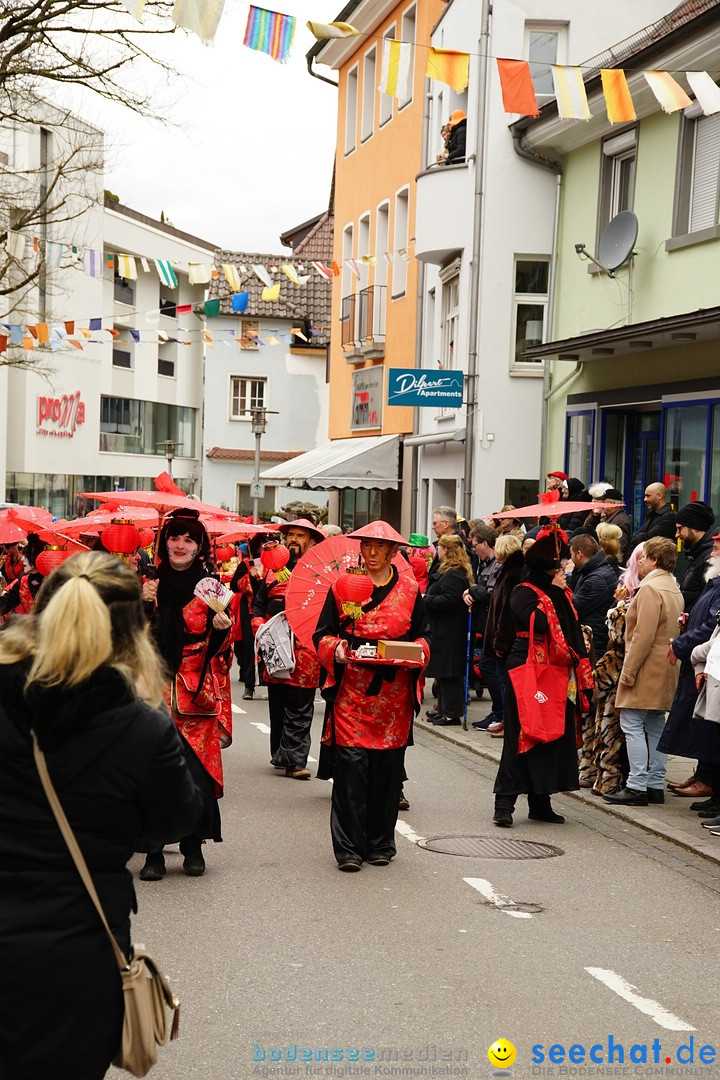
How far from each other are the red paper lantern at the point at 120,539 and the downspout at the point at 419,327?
16213mm

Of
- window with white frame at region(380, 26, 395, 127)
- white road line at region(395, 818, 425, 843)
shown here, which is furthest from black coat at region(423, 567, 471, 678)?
window with white frame at region(380, 26, 395, 127)

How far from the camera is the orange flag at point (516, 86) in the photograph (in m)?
11.2

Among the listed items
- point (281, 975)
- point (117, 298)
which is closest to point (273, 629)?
point (281, 975)

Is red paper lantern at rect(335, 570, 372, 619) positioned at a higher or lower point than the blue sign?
lower

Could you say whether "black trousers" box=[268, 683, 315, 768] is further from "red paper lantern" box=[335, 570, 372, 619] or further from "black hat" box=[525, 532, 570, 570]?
"red paper lantern" box=[335, 570, 372, 619]

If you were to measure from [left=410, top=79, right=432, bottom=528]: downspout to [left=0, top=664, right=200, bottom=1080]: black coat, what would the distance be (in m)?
22.3

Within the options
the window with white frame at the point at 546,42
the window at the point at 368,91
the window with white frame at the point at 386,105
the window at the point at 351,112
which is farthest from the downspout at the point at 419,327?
the window at the point at 351,112

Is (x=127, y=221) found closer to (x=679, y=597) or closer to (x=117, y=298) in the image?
(x=117, y=298)

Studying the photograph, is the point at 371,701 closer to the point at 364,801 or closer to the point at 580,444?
the point at 364,801

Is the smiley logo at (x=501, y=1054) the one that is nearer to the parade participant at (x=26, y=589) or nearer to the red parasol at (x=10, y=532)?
the parade participant at (x=26, y=589)

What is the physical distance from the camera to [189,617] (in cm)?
753

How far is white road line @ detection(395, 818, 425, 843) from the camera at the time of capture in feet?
27.6

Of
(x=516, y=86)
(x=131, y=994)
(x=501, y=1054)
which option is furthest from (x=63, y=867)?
(x=516, y=86)

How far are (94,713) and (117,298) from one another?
4959 cm
